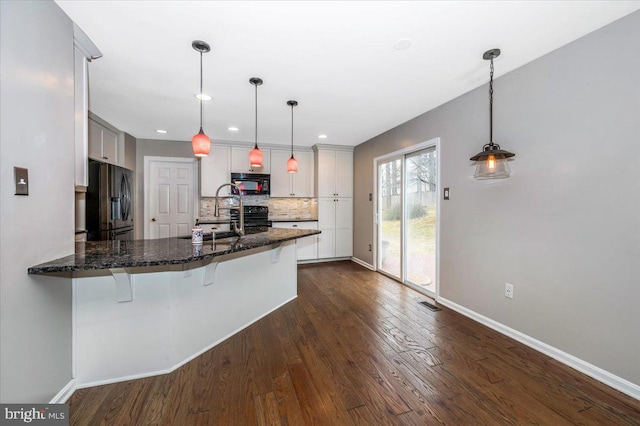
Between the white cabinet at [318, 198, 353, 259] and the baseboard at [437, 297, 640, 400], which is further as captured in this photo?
the white cabinet at [318, 198, 353, 259]

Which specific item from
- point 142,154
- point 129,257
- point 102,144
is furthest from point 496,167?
point 142,154

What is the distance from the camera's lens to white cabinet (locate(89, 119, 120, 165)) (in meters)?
3.45

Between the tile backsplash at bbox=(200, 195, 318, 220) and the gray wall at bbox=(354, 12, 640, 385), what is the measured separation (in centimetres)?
323

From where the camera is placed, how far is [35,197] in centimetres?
136

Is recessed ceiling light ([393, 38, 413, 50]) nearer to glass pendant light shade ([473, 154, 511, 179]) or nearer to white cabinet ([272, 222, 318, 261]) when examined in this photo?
glass pendant light shade ([473, 154, 511, 179])

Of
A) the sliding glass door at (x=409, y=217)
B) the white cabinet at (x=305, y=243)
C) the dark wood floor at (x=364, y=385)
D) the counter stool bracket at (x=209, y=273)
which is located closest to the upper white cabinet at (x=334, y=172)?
the white cabinet at (x=305, y=243)

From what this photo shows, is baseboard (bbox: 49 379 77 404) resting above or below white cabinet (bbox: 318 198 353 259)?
below

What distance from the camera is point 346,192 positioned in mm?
5324

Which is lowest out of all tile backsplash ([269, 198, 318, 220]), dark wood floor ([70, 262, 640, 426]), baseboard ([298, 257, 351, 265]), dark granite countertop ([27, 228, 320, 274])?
dark wood floor ([70, 262, 640, 426])

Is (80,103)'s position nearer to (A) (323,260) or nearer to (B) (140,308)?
(B) (140,308)

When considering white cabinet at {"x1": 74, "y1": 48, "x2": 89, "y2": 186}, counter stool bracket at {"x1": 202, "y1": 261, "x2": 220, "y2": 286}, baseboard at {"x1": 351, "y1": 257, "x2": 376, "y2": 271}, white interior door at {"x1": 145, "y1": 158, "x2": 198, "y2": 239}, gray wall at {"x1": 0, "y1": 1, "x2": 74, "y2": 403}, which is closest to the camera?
gray wall at {"x1": 0, "y1": 1, "x2": 74, "y2": 403}

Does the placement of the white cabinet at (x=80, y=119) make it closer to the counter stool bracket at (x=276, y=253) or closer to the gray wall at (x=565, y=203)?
the counter stool bracket at (x=276, y=253)

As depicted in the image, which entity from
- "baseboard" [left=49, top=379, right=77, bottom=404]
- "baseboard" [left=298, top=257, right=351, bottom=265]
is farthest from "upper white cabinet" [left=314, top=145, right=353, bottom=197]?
"baseboard" [left=49, top=379, right=77, bottom=404]

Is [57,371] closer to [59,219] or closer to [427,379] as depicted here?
[59,219]
